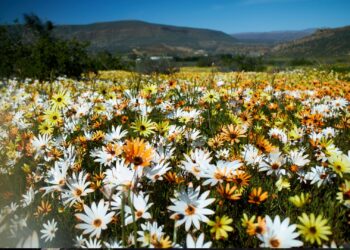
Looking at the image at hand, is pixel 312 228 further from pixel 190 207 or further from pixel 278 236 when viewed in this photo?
pixel 190 207

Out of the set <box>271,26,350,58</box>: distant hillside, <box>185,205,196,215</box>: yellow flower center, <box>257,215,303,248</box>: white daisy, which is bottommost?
<box>257,215,303,248</box>: white daisy

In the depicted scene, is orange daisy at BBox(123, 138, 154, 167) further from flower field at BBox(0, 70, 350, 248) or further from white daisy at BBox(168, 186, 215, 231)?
white daisy at BBox(168, 186, 215, 231)

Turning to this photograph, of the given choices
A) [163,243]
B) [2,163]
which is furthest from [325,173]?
[2,163]

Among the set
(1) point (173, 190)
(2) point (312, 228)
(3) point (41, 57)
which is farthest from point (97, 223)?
(3) point (41, 57)

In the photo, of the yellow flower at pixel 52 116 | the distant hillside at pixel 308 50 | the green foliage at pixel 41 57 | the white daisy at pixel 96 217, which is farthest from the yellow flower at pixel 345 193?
the green foliage at pixel 41 57

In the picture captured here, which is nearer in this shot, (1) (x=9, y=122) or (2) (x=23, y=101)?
(1) (x=9, y=122)

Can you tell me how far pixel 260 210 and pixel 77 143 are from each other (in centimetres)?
138

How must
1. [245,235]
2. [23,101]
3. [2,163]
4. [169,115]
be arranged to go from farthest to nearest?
[23,101]
[169,115]
[2,163]
[245,235]

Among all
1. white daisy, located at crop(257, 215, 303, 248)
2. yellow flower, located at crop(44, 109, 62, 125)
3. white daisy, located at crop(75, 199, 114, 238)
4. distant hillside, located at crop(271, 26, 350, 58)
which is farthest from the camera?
distant hillside, located at crop(271, 26, 350, 58)

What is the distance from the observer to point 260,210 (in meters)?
1.78

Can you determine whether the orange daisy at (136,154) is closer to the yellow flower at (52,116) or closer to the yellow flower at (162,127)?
the yellow flower at (162,127)

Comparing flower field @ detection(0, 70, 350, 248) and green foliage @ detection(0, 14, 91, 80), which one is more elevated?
green foliage @ detection(0, 14, 91, 80)

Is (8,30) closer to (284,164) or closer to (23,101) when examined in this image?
(23,101)

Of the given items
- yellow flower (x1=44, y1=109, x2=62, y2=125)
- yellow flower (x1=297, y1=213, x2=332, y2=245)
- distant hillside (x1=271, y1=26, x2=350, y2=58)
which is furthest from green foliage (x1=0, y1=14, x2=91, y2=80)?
yellow flower (x1=297, y1=213, x2=332, y2=245)
